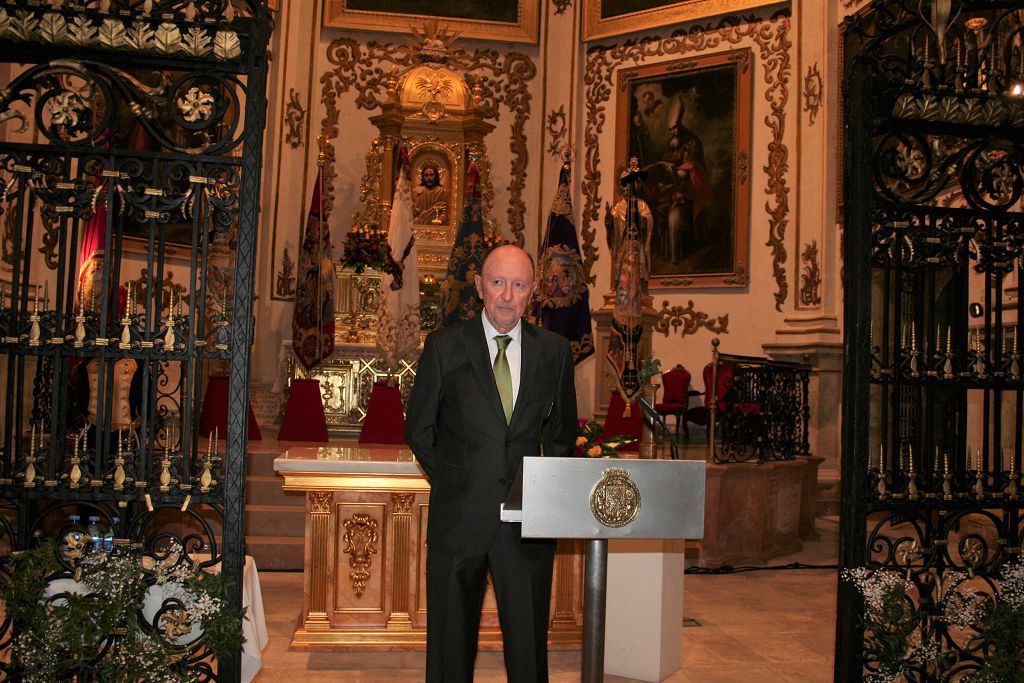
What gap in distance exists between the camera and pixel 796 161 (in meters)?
11.9

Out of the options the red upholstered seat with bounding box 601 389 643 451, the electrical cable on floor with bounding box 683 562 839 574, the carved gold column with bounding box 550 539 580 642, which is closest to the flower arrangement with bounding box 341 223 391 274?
the red upholstered seat with bounding box 601 389 643 451

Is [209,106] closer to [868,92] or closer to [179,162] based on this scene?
[179,162]

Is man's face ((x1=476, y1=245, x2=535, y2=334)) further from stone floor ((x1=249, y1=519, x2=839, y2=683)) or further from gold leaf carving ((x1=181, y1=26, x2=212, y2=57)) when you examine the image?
stone floor ((x1=249, y1=519, x2=839, y2=683))

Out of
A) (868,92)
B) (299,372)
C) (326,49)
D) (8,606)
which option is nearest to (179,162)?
(8,606)

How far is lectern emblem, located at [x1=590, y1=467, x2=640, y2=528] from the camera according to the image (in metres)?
2.45

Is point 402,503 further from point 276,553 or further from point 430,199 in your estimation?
point 430,199

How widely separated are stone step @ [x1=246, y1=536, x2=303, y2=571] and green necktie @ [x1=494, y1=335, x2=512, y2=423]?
14.5 ft

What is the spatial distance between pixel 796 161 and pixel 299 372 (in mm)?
6772

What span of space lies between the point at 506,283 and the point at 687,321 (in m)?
9.95

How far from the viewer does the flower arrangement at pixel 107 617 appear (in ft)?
10.8

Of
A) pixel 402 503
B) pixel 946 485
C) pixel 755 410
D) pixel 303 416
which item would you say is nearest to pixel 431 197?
pixel 303 416

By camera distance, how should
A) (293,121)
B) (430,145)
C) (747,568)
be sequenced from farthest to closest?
(293,121) < (430,145) < (747,568)

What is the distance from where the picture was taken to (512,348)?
324cm

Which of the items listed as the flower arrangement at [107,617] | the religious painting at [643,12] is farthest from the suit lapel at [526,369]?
the religious painting at [643,12]
